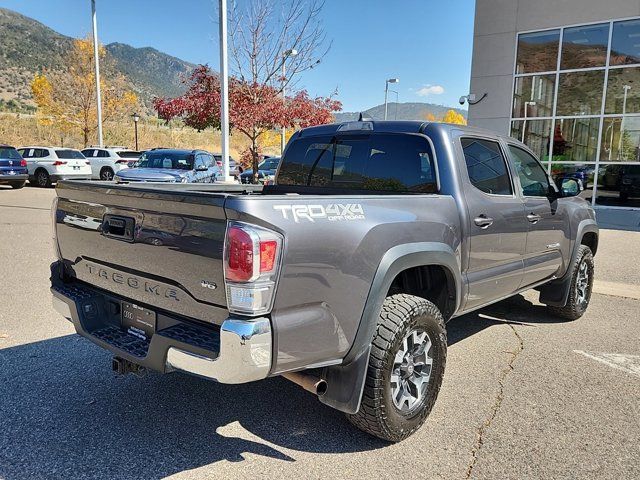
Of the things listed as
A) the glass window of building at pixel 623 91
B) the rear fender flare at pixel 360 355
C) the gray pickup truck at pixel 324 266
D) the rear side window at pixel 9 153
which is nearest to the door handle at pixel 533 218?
the gray pickup truck at pixel 324 266

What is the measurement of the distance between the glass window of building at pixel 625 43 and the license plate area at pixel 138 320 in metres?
17.7

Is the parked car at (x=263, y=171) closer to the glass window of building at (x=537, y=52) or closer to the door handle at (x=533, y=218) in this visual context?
the glass window of building at (x=537, y=52)

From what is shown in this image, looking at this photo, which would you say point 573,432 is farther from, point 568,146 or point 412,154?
point 568,146

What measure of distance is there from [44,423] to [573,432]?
3.24 meters

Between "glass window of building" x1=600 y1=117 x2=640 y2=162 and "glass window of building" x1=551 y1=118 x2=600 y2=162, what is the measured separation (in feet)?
0.89

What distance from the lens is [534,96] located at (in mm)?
17391

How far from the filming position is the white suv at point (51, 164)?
20.4m

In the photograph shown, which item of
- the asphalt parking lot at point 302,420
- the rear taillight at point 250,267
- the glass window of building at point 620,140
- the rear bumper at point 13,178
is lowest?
the asphalt parking lot at point 302,420

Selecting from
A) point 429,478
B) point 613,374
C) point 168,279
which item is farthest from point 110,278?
point 613,374

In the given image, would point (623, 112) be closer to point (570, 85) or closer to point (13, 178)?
point (570, 85)

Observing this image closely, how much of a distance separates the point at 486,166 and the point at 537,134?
Answer: 15180mm

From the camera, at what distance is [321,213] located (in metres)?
2.49

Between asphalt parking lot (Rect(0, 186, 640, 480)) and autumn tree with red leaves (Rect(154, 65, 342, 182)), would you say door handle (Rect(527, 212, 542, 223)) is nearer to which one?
asphalt parking lot (Rect(0, 186, 640, 480))

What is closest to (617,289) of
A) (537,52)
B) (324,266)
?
(324,266)
